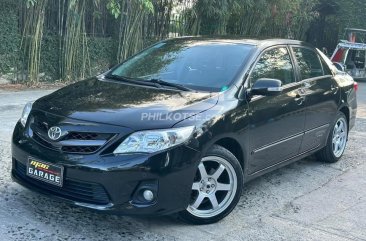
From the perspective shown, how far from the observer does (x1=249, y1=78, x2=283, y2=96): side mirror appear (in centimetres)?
422

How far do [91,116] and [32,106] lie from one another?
2.46ft

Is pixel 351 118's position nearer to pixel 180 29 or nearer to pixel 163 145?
pixel 163 145

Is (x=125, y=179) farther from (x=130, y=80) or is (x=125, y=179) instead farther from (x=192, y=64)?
(x=192, y=64)

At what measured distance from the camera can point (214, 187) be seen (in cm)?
397

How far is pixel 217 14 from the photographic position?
13.2m

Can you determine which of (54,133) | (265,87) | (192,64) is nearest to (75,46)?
(192,64)

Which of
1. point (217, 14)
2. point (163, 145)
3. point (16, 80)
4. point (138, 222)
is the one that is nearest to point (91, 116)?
point (163, 145)

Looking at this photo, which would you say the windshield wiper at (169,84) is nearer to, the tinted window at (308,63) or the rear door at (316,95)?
the rear door at (316,95)

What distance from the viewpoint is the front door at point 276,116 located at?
434cm

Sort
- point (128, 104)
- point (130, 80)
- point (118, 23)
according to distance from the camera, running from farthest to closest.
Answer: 1. point (118, 23)
2. point (130, 80)
3. point (128, 104)

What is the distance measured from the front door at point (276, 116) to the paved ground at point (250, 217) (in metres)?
0.38

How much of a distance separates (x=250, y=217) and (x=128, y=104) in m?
1.45

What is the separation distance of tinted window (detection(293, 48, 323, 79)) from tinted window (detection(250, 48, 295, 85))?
241 mm

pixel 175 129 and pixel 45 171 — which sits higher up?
pixel 175 129
